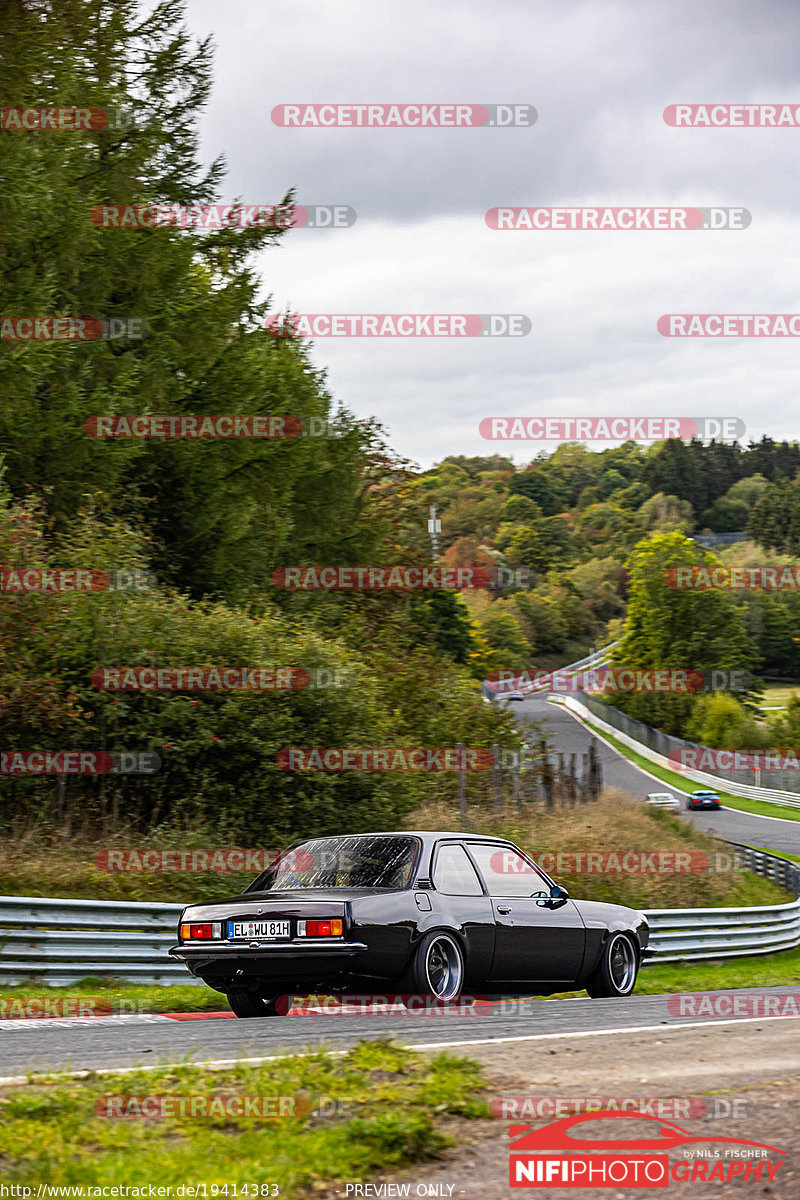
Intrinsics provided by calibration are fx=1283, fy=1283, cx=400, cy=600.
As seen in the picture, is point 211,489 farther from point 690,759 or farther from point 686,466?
point 686,466

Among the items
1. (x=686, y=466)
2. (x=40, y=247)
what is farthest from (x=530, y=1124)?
(x=686, y=466)

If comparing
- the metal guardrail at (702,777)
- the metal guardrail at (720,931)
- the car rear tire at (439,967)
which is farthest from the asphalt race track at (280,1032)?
the metal guardrail at (702,777)

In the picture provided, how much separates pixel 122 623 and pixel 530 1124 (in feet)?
42.5

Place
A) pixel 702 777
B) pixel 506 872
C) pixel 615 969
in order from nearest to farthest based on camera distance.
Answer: pixel 506 872 → pixel 615 969 → pixel 702 777

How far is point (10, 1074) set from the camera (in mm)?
5844

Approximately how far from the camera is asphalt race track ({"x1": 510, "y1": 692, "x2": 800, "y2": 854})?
47000 mm

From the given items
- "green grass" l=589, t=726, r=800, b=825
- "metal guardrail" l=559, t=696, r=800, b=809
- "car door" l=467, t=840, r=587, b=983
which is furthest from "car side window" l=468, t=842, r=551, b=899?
"metal guardrail" l=559, t=696, r=800, b=809

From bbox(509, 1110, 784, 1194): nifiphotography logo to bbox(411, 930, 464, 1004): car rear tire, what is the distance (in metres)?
4.13

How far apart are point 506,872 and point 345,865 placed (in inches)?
58.4

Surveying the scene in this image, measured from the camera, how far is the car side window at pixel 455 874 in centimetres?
956

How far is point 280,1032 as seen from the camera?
781 cm

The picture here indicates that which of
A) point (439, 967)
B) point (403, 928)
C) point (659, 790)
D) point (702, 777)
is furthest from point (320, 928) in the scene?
point (702, 777)

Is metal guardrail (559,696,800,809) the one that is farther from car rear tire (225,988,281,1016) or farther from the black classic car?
car rear tire (225,988,281,1016)

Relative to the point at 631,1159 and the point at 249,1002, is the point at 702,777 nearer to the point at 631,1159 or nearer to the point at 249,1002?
the point at 249,1002
